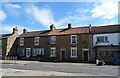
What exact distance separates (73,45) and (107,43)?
6.97 m

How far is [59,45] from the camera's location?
97.9ft

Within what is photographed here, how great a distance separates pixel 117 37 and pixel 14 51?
25830 millimetres

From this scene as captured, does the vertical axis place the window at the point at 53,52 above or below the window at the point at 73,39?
below

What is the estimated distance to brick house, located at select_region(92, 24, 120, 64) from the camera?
79.7 ft

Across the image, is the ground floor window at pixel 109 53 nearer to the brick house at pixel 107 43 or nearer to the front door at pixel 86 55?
the brick house at pixel 107 43

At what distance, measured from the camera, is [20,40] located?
115 feet

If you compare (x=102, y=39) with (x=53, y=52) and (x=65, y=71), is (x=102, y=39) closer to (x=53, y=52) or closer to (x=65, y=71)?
(x=53, y=52)

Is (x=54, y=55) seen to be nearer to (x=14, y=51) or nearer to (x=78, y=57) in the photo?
(x=78, y=57)

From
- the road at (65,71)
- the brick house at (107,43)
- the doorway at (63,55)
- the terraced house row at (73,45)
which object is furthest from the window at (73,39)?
the road at (65,71)

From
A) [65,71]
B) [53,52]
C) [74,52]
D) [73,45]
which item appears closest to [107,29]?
[73,45]

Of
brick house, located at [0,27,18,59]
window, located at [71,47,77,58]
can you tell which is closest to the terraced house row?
window, located at [71,47,77,58]

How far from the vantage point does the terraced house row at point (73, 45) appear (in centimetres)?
2523

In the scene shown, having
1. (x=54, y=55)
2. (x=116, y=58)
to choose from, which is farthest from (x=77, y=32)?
(x=116, y=58)

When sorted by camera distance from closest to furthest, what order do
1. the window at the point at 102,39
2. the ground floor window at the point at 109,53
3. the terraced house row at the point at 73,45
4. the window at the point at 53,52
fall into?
the ground floor window at the point at 109,53 < the terraced house row at the point at 73,45 < the window at the point at 102,39 < the window at the point at 53,52
